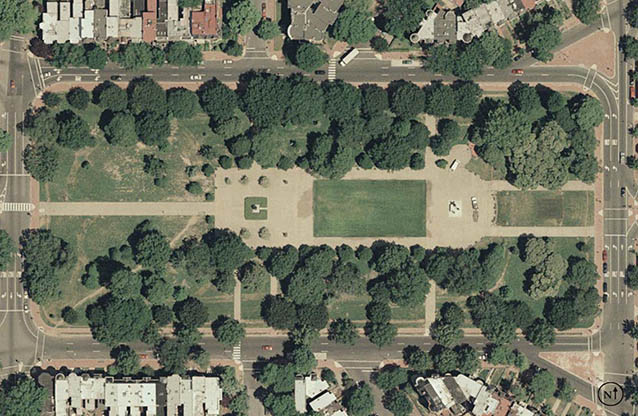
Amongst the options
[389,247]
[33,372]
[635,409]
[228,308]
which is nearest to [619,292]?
[635,409]

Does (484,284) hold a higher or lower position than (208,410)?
higher

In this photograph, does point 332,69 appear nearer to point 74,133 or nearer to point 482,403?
point 74,133

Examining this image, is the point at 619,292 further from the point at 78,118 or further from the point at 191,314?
the point at 78,118

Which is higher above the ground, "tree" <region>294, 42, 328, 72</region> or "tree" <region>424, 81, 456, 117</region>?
"tree" <region>294, 42, 328, 72</region>

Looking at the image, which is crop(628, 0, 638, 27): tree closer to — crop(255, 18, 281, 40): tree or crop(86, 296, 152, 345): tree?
crop(255, 18, 281, 40): tree

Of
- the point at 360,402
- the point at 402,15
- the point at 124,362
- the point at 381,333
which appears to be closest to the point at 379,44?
the point at 402,15

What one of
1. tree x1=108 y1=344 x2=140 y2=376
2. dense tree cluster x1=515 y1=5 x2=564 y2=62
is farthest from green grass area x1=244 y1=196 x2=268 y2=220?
dense tree cluster x1=515 y1=5 x2=564 y2=62
